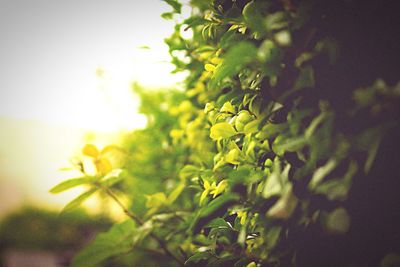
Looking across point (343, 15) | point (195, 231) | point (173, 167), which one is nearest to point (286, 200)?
point (343, 15)

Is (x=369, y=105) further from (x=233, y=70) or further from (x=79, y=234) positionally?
(x=79, y=234)

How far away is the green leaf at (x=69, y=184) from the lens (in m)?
1.26

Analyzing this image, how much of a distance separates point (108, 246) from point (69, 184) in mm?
382

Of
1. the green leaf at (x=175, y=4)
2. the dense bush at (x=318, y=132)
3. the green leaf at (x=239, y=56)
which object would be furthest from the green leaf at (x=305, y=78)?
the green leaf at (x=175, y=4)

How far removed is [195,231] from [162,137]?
1.59 meters

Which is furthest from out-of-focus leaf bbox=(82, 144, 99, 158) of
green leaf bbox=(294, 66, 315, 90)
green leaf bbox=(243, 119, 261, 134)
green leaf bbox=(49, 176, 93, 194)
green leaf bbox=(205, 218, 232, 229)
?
green leaf bbox=(294, 66, 315, 90)

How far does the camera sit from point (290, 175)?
0.95 meters

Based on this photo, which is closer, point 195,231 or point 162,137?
point 195,231

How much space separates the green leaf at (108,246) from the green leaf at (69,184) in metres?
0.28

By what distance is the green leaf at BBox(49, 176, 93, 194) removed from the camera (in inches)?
49.6

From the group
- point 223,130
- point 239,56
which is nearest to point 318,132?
point 239,56

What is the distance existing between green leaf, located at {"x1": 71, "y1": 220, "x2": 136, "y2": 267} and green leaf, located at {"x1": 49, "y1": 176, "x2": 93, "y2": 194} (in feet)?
0.93

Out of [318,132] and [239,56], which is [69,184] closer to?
[239,56]

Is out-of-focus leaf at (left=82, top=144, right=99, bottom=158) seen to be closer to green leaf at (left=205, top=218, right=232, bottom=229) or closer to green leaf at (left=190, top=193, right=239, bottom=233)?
green leaf at (left=190, top=193, right=239, bottom=233)
